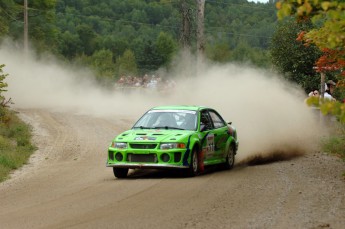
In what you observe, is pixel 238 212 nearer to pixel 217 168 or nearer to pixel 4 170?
pixel 217 168

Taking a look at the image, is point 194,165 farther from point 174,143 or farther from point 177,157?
point 174,143

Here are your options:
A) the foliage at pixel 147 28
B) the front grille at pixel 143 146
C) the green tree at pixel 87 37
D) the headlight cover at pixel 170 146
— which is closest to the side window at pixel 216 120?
the headlight cover at pixel 170 146

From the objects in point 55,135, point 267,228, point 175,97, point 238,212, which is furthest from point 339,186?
point 175,97

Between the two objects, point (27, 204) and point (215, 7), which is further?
point (215, 7)

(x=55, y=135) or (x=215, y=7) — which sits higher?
(x=215, y=7)

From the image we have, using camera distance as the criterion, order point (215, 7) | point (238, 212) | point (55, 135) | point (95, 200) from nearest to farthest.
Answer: point (238, 212) → point (95, 200) → point (55, 135) → point (215, 7)

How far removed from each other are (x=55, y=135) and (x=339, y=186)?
14684 millimetres

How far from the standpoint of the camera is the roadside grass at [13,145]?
18797mm

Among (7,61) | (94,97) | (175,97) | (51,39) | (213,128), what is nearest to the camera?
(213,128)

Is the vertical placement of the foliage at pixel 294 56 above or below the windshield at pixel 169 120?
above

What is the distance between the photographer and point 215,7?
12544 centimetres

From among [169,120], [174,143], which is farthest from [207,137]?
[174,143]

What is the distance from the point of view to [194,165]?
15500mm

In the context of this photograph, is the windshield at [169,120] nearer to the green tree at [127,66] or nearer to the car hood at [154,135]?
the car hood at [154,135]
